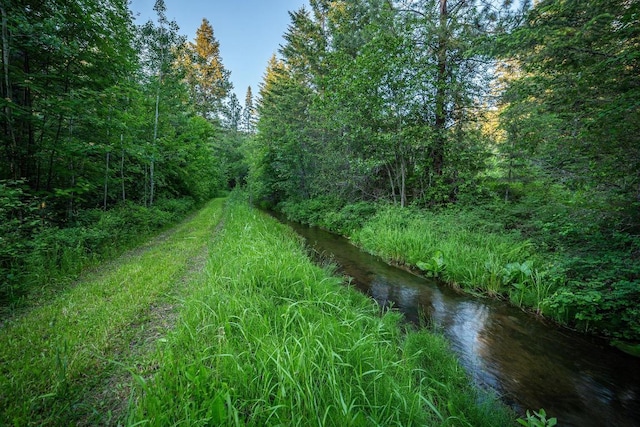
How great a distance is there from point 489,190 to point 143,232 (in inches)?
462

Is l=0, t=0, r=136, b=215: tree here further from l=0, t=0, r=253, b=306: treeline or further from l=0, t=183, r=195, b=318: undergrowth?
l=0, t=183, r=195, b=318: undergrowth

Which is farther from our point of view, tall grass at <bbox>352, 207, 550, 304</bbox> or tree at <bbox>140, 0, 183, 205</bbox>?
tree at <bbox>140, 0, 183, 205</bbox>

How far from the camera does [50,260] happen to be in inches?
178

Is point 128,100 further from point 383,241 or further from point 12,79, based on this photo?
point 383,241

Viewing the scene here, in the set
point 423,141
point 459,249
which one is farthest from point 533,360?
point 423,141

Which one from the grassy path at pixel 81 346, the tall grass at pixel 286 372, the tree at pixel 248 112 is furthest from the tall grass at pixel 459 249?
the tree at pixel 248 112

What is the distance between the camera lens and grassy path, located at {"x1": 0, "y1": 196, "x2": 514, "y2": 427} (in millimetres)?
1727

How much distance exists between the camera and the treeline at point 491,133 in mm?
3652

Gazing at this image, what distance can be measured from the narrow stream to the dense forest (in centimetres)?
52

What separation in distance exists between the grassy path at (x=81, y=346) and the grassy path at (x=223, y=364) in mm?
11

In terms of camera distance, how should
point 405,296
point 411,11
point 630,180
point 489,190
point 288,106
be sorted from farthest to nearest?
point 288,106, point 411,11, point 489,190, point 405,296, point 630,180

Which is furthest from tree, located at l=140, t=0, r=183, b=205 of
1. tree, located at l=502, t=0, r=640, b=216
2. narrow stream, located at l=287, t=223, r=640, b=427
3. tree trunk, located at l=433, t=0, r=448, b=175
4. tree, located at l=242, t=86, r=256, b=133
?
tree, located at l=242, t=86, r=256, b=133

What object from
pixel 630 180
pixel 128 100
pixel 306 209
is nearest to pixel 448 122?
pixel 630 180

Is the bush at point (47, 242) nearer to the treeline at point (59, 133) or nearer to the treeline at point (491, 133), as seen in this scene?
the treeline at point (59, 133)
